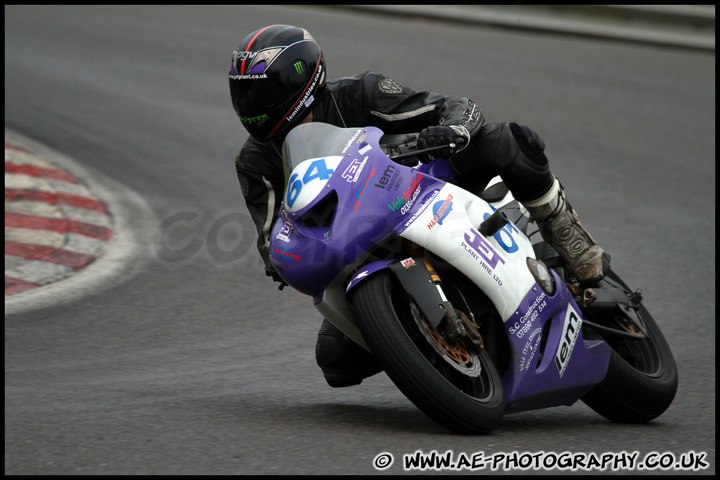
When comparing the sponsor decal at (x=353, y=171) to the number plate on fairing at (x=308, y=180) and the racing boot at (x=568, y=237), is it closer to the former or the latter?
the number plate on fairing at (x=308, y=180)

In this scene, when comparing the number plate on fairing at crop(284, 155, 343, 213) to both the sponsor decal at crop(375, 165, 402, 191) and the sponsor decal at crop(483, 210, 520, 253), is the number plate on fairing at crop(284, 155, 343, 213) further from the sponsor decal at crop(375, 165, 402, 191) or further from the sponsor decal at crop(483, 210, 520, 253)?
the sponsor decal at crop(483, 210, 520, 253)

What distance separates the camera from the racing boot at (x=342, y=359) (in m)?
3.89

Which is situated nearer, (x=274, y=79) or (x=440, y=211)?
(x=440, y=211)

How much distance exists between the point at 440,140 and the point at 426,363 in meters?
0.78

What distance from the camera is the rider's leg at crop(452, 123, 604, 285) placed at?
12.2ft

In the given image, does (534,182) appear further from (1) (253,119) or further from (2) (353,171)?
(1) (253,119)

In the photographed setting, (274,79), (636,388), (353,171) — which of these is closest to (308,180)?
(353,171)

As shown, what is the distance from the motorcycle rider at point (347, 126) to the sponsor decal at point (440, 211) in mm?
201

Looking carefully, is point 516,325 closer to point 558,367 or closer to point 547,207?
point 558,367

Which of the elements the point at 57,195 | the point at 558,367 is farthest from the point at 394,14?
the point at 558,367

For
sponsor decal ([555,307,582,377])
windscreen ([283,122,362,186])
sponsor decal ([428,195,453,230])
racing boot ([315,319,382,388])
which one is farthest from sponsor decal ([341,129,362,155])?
sponsor decal ([555,307,582,377])

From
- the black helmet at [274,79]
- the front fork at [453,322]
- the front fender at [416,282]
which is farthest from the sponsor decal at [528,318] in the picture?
the black helmet at [274,79]

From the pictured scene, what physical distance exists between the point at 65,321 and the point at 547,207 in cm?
255

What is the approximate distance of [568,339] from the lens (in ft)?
12.0
